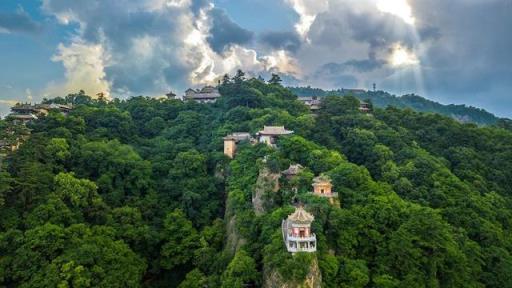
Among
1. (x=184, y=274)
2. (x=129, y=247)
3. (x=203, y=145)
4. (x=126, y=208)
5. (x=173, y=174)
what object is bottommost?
(x=184, y=274)

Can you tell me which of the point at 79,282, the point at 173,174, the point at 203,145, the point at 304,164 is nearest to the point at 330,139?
the point at 304,164

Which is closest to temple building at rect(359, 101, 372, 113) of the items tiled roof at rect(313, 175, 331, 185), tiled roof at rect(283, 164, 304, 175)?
tiled roof at rect(283, 164, 304, 175)

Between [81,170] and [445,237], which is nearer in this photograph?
[445,237]

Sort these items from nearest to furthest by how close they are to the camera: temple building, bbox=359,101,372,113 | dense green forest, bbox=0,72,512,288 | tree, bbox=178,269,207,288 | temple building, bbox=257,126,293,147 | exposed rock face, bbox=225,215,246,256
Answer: dense green forest, bbox=0,72,512,288, tree, bbox=178,269,207,288, exposed rock face, bbox=225,215,246,256, temple building, bbox=257,126,293,147, temple building, bbox=359,101,372,113

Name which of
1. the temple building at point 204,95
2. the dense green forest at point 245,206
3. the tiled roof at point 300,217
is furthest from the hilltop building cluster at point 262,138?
the temple building at point 204,95

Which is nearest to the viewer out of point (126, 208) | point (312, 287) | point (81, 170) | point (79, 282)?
point (312, 287)

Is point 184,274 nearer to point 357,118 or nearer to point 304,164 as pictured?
point 304,164

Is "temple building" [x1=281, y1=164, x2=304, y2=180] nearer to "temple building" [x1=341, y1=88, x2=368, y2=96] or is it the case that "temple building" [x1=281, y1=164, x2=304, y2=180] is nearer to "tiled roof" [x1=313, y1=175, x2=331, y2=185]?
"tiled roof" [x1=313, y1=175, x2=331, y2=185]
